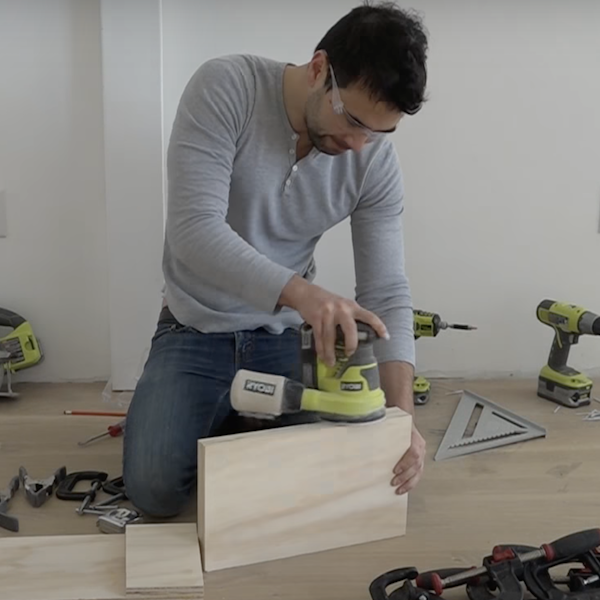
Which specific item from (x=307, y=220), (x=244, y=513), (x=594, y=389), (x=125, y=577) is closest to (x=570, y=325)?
(x=594, y=389)

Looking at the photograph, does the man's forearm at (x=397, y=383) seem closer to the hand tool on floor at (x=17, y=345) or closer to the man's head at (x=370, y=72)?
the man's head at (x=370, y=72)

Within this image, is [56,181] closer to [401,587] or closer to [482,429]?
[482,429]

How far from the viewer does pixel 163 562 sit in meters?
1.30

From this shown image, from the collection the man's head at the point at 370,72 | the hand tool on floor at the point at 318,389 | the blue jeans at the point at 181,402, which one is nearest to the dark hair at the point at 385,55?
the man's head at the point at 370,72

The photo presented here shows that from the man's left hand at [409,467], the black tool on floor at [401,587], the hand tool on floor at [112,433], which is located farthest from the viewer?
the hand tool on floor at [112,433]

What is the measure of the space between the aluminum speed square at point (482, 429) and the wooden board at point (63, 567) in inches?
31.4

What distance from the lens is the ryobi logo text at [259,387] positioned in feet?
4.25

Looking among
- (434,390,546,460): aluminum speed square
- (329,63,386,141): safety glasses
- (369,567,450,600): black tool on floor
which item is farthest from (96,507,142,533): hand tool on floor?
(329,63,386,141): safety glasses

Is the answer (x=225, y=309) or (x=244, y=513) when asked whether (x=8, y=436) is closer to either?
(x=225, y=309)

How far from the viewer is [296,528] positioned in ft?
4.56

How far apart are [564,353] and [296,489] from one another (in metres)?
1.10

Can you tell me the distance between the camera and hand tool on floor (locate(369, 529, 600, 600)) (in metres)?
1.20

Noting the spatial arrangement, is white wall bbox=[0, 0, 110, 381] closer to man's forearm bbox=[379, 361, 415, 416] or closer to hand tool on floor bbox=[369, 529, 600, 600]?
man's forearm bbox=[379, 361, 415, 416]

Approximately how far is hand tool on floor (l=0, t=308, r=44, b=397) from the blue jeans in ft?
1.81
